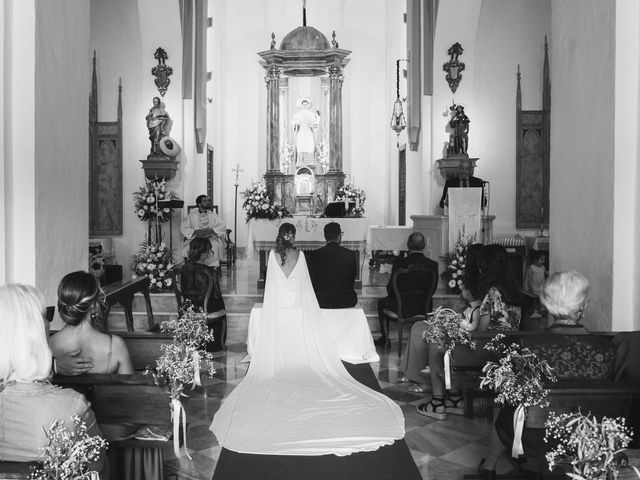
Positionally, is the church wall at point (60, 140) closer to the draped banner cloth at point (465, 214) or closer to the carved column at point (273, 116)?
the draped banner cloth at point (465, 214)

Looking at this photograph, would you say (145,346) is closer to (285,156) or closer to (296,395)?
(296,395)

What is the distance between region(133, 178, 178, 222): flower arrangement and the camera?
10.7m

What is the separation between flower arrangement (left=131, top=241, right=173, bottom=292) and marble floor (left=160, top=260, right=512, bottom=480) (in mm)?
2658

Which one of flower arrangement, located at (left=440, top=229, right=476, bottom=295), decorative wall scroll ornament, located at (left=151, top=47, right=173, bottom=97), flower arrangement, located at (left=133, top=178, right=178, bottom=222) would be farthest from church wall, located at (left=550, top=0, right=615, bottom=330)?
decorative wall scroll ornament, located at (left=151, top=47, right=173, bottom=97)

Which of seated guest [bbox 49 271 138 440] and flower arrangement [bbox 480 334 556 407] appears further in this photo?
seated guest [bbox 49 271 138 440]

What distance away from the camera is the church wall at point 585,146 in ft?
15.8

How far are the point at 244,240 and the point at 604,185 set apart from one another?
14237 millimetres

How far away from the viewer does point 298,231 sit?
1092 cm

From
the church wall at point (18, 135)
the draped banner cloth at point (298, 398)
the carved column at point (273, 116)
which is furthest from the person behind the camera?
the carved column at point (273, 116)

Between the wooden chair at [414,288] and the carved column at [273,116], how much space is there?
1078cm

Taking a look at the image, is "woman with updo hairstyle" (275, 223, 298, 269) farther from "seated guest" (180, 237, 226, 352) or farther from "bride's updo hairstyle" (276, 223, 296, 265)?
"seated guest" (180, 237, 226, 352)

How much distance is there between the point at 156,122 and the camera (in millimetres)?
11055

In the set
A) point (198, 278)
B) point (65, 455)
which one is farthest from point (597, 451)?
point (198, 278)

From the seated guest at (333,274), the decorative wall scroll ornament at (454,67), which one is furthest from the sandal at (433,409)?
the decorative wall scroll ornament at (454,67)
